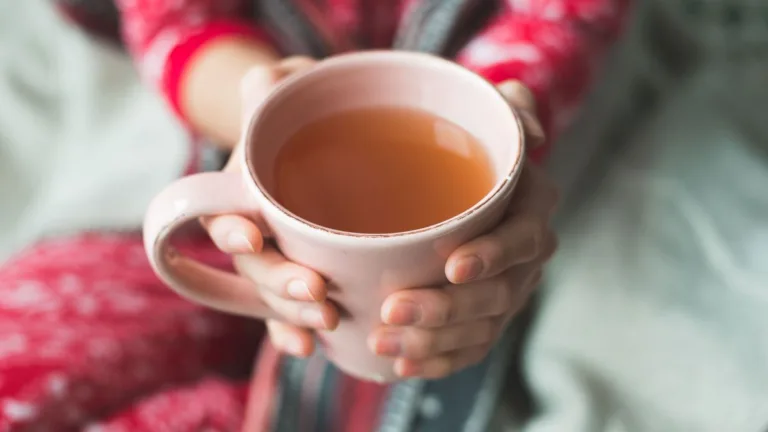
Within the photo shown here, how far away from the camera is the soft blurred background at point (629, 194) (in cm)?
50

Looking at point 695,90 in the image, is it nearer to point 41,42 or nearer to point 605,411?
point 605,411

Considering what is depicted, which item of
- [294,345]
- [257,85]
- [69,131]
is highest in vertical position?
[257,85]

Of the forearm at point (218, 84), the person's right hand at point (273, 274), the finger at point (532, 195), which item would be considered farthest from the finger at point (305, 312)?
the forearm at point (218, 84)

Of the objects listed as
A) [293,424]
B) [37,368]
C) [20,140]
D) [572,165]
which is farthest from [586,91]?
[20,140]

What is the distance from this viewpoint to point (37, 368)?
50 cm

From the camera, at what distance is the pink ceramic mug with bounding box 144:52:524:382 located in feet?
1.06

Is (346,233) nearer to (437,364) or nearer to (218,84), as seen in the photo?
(437,364)

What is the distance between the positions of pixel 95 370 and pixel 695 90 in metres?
0.53

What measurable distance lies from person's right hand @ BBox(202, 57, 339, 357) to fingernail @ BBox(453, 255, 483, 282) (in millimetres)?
62

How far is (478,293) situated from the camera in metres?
0.39

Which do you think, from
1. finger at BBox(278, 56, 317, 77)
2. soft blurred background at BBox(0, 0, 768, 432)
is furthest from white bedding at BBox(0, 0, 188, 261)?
finger at BBox(278, 56, 317, 77)

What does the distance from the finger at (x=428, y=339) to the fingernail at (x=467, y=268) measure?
0.19ft

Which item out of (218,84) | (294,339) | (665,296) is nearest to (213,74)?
(218,84)

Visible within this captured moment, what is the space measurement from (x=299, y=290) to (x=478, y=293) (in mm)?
97
